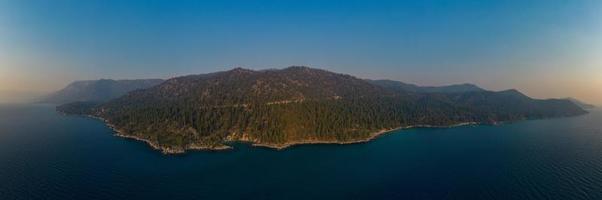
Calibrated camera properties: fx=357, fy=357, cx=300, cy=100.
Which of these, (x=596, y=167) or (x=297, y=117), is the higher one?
(x=297, y=117)

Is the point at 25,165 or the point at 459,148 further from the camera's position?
the point at 459,148

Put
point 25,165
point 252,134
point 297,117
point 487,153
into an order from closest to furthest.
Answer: point 25,165
point 487,153
point 252,134
point 297,117

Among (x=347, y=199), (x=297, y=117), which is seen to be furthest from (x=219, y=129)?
(x=347, y=199)

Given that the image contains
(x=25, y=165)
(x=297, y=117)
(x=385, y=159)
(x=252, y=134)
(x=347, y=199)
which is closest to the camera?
(x=347, y=199)

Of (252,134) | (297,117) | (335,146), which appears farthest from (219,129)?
(335,146)

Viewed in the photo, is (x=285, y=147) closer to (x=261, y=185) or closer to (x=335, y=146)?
(x=335, y=146)

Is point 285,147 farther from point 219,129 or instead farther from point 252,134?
point 219,129
